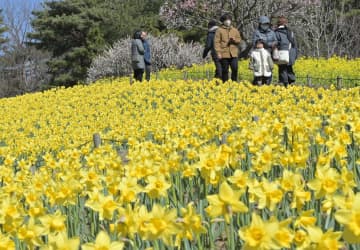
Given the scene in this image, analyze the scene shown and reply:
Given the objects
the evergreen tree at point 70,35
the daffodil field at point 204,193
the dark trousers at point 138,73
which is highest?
the evergreen tree at point 70,35

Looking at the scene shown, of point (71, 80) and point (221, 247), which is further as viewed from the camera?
point (71, 80)

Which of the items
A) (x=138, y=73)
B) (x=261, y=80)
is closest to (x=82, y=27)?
(x=138, y=73)

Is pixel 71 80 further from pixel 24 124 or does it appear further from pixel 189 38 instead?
pixel 24 124

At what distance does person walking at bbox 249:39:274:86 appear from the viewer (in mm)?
10138

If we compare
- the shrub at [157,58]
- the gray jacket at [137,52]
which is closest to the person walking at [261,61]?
the gray jacket at [137,52]

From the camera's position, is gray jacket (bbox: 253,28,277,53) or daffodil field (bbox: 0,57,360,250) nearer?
daffodil field (bbox: 0,57,360,250)

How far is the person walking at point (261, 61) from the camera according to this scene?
33.3 feet

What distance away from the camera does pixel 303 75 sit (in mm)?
14156

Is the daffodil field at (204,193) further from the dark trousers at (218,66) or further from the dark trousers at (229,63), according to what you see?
the dark trousers at (218,66)

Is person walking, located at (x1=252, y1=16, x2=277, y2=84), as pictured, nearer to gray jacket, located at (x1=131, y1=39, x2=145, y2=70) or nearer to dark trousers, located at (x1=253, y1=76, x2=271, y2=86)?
dark trousers, located at (x1=253, y1=76, x2=271, y2=86)

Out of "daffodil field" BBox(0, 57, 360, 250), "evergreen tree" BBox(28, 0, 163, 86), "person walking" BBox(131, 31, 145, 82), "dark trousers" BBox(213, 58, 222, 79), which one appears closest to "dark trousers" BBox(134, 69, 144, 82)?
"person walking" BBox(131, 31, 145, 82)

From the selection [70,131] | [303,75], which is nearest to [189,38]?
[303,75]

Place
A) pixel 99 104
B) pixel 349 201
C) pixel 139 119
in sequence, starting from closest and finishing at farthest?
1. pixel 349 201
2. pixel 139 119
3. pixel 99 104

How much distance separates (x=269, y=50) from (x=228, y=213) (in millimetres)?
8954
